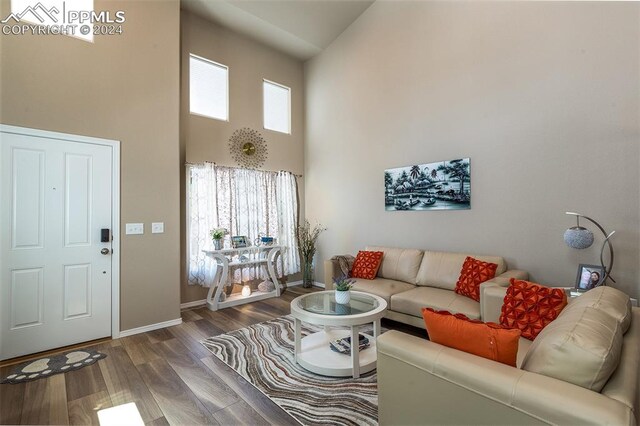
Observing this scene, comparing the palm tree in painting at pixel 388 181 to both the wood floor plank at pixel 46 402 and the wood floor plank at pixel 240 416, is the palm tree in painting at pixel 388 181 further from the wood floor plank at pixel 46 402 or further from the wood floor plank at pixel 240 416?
the wood floor plank at pixel 46 402

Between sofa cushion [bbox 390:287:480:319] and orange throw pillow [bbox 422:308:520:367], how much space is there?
149 cm

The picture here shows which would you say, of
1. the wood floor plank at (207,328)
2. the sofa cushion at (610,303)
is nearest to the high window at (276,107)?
the wood floor plank at (207,328)

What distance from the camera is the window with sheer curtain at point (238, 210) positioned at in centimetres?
436

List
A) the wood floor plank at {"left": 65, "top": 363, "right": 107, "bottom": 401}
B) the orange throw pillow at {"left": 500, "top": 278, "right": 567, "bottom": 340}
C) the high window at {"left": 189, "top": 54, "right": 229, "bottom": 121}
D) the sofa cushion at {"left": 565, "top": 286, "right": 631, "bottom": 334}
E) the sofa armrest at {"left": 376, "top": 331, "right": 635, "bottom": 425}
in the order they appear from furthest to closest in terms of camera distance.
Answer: the high window at {"left": 189, "top": 54, "right": 229, "bottom": 121}, the wood floor plank at {"left": 65, "top": 363, "right": 107, "bottom": 401}, the orange throw pillow at {"left": 500, "top": 278, "right": 567, "bottom": 340}, the sofa cushion at {"left": 565, "top": 286, "right": 631, "bottom": 334}, the sofa armrest at {"left": 376, "top": 331, "right": 635, "bottom": 425}

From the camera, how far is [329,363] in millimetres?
2514

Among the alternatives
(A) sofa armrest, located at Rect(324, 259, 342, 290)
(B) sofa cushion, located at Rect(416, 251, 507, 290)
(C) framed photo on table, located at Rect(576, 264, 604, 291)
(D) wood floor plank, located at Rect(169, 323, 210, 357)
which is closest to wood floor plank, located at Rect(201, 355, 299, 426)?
(D) wood floor plank, located at Rect(169, 323, 210, 357)

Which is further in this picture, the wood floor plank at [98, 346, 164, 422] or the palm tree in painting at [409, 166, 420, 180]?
the palm tree in painting at [409, 166, 420, 180]

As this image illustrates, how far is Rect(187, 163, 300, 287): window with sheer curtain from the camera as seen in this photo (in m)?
4.36

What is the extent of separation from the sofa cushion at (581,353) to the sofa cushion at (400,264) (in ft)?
8.28

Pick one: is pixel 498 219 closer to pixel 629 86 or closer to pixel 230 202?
pixel 629 86

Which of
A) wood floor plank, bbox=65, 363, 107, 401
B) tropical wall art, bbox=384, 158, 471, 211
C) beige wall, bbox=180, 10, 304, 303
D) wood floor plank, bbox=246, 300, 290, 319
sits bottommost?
wood floor plank, bbox=65, 363, 107, 401

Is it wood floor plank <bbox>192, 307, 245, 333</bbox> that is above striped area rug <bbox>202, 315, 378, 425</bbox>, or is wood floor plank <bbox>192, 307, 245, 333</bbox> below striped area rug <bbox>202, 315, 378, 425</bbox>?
above

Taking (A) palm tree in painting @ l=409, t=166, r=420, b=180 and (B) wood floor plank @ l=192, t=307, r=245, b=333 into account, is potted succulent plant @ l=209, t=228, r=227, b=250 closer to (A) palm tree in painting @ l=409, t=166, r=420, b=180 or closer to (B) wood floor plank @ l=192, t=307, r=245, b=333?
(B) wood floor plank @ l=192, t=307, r=245, b=333

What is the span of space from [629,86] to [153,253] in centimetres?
512
